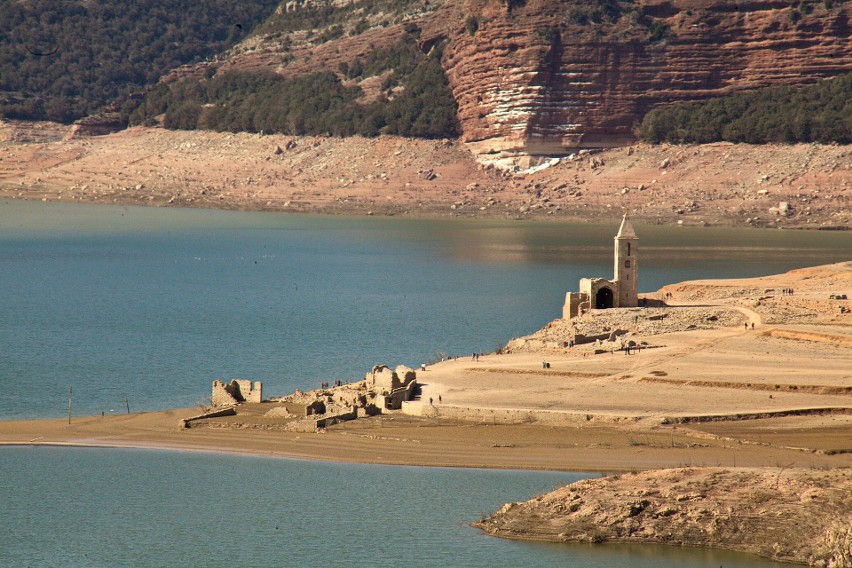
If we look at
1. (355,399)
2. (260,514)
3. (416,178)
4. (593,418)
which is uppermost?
(416,178)

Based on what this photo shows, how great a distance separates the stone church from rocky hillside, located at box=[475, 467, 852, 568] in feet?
88.6

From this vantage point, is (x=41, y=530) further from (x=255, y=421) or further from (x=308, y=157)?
(x=308, y=157)

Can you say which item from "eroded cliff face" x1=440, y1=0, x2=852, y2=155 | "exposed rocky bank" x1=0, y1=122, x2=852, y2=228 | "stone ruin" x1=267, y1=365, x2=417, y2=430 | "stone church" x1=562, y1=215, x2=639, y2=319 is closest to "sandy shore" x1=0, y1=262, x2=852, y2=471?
"stone ruin" x1=267, y1=365, x2=417, y2=430

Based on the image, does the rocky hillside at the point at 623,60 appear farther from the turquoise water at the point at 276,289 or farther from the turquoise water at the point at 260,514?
the turquoise water at the point at 260,514

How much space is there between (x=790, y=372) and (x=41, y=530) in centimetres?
2465

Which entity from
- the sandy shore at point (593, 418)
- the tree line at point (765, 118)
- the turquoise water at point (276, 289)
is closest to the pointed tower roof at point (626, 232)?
the sandy shore at point (593, 418)

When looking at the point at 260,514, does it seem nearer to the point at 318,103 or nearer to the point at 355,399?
the point at 355,399

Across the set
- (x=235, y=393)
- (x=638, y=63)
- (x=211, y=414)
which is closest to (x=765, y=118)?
(x=638, y=63)

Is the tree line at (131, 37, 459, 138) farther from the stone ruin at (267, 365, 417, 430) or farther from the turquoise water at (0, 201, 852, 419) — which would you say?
the stone ruin at (267, 365, 417, 430)

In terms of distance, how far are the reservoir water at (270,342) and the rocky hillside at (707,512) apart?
44 centimetres

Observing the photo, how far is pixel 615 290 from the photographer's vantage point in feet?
201

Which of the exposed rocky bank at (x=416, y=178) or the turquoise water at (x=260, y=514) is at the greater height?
the exposed rocky bank at (x=416, y=178)

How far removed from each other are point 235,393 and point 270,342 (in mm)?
18131

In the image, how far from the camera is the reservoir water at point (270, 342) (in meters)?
34.2
